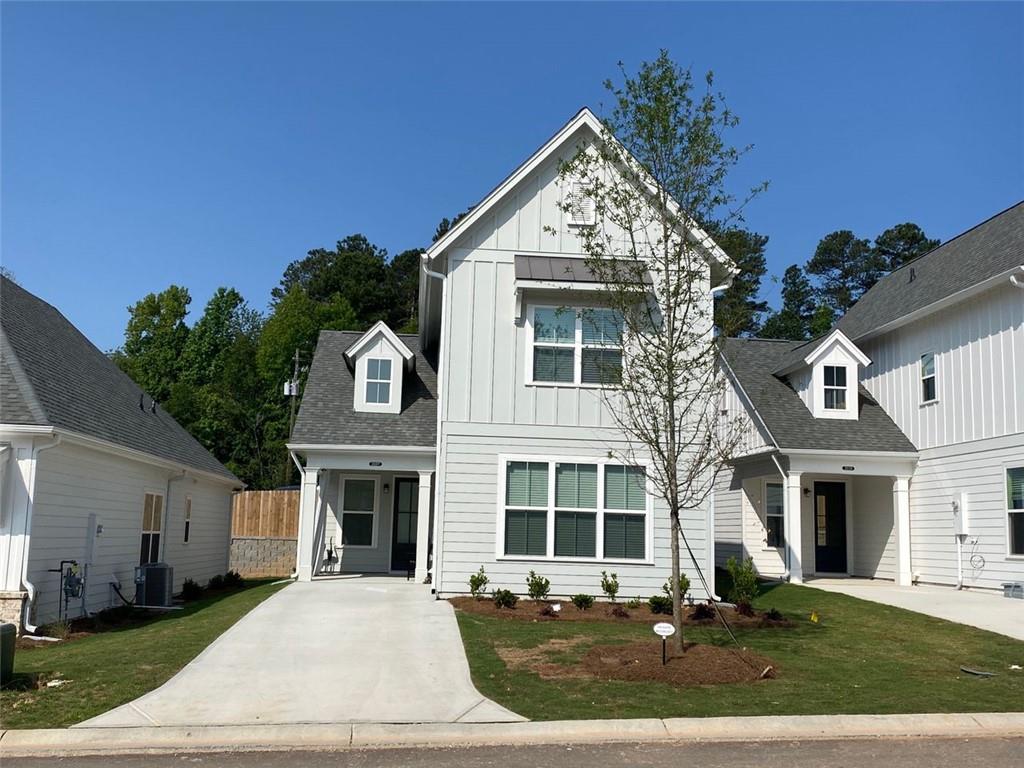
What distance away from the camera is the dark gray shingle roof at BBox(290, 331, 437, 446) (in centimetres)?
1848

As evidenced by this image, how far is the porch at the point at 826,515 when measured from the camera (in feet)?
64.4

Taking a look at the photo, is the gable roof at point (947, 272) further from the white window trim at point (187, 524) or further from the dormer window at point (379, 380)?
the white window trim at point (187, 524)

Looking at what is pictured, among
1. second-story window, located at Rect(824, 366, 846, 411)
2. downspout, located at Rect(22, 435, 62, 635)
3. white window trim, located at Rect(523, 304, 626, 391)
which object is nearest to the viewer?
downspout, located at Rect(22, 435, 62, 635)

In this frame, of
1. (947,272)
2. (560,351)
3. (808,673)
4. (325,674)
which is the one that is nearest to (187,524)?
(560,351)

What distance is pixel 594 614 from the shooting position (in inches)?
568

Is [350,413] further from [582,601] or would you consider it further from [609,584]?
[582,601]

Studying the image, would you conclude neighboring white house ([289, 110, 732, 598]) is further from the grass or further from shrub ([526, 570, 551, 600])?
the grass

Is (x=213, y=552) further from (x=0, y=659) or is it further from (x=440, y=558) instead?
(x=0, y=659)

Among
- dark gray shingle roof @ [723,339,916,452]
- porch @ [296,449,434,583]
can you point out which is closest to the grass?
porch @ [296,449,434,583]

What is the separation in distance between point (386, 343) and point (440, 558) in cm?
568

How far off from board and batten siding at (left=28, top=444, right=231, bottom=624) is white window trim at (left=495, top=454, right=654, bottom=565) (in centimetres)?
684

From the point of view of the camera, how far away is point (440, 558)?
623 inches

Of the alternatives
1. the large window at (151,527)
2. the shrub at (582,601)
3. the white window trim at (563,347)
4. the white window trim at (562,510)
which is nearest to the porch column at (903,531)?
the white window trim at (562,510)

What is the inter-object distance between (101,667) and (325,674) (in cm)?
254
